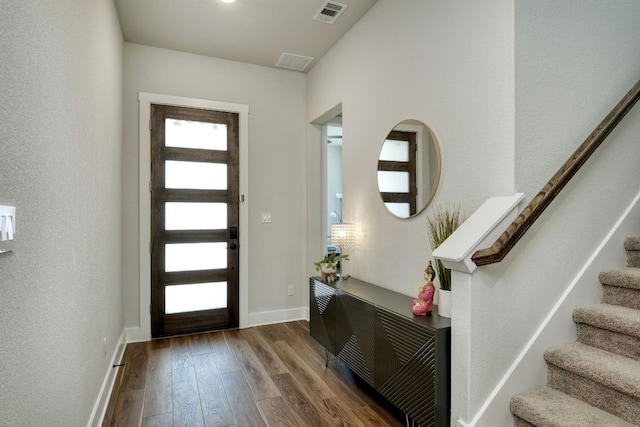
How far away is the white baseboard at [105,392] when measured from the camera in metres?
2.02

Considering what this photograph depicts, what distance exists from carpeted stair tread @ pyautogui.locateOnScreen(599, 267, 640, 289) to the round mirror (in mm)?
1089

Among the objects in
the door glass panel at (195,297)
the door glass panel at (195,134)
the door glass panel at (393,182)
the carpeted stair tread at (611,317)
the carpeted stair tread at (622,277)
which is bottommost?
the door glass panel at (195,297)

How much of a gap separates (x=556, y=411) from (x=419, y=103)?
1.90m

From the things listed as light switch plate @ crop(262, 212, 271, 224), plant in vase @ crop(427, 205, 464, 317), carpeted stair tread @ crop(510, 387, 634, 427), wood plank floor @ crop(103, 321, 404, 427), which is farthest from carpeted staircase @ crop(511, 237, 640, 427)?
light switch plate @ crop(262, 212, 271, 224)

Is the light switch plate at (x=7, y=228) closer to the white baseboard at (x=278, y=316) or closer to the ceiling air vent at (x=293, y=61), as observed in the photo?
the white baseboard at (x=278, y=316)

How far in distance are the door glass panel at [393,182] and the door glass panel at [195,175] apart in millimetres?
1880

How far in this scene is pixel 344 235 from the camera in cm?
321

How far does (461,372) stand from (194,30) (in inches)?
138

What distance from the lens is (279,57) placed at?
12.7 ft

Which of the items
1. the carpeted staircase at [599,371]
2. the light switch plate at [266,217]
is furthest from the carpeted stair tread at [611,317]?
the light switch plate at [266,217]

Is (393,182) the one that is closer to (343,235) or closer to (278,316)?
(343,235)

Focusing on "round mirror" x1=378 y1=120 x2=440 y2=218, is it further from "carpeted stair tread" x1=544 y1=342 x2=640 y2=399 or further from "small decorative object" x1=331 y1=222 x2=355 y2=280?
"carpeted stair tread" x1=544 y1=342 x2=640 y2=399

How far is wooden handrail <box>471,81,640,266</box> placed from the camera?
1628mm

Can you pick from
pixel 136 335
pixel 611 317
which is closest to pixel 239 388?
pixel 136 335
